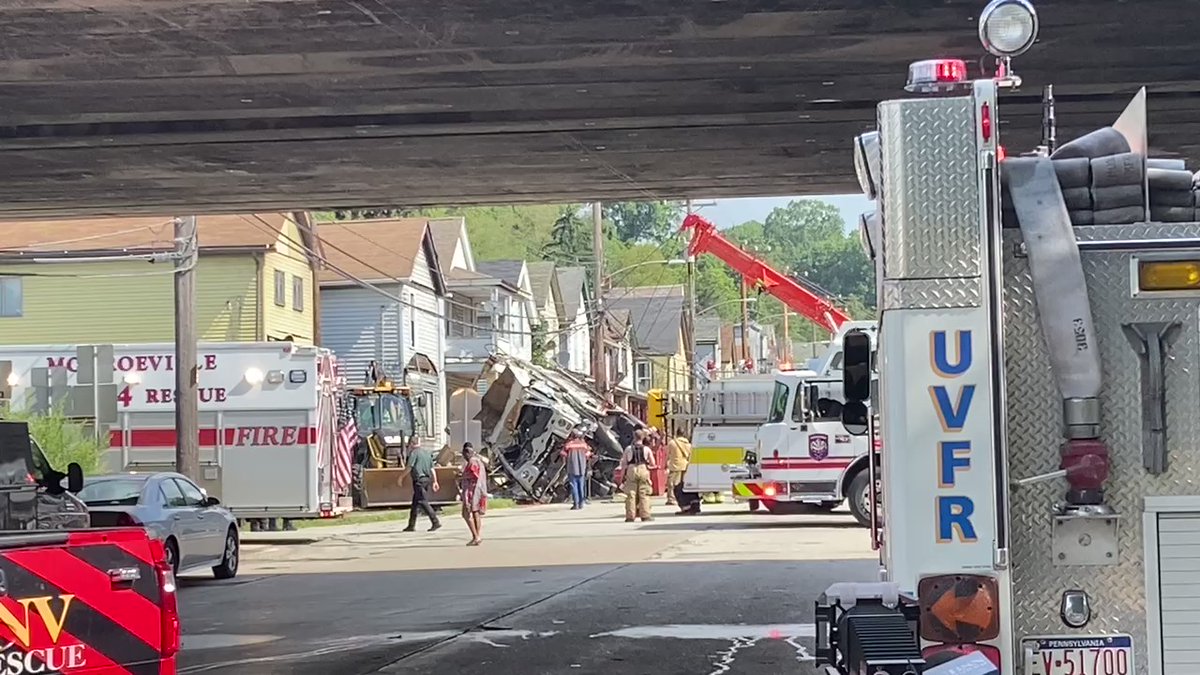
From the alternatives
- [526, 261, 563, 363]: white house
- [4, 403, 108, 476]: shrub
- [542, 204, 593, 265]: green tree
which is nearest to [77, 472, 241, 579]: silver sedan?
[4, 403, 108, 476]: shrub

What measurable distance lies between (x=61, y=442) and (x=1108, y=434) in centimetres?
2296

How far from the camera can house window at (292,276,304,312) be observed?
1693 inches

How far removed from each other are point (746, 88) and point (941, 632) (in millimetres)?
10099

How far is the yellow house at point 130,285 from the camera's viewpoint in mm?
40031

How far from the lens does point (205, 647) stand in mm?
13398

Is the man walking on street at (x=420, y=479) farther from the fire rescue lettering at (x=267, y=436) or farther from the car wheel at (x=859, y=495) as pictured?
the car wheel at (x=859, y=495)

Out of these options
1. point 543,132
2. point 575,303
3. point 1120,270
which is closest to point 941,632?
point 1120,270

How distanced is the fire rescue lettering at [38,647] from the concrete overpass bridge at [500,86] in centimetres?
570

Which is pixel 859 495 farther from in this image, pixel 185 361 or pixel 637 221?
pixel 637 221

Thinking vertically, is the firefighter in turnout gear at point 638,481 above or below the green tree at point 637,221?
below

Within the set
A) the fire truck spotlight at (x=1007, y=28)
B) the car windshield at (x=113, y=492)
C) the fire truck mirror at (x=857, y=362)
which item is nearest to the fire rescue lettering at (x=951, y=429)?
the fire truck spotlight at (x=1007, y=28)

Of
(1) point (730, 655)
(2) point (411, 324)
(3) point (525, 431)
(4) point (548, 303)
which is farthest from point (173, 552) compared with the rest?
(4) point (548, 303)

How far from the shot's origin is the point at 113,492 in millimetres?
18531

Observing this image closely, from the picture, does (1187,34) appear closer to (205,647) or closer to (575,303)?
(205,647)
